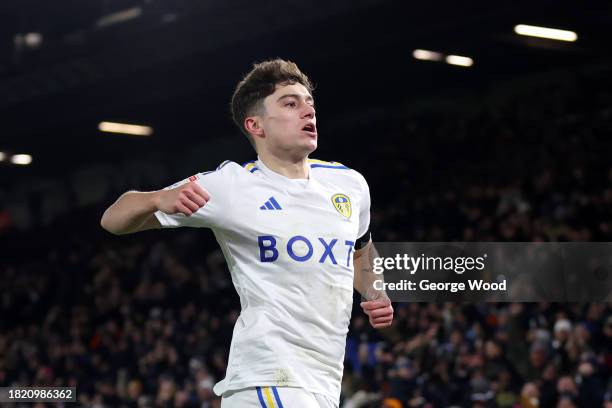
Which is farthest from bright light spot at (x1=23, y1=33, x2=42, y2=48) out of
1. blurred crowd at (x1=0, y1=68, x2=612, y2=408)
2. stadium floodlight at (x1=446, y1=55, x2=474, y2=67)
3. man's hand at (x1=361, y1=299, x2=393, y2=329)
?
man's hand at (x1=361, y1=299, x2=393, y2=329)

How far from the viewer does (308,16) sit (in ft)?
56.0

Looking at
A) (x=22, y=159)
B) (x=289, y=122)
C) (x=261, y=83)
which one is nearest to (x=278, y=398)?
(x=289, y=122)

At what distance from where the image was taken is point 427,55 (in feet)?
66.5

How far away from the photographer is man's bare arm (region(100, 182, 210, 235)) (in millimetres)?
4211

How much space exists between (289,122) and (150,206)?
2.40 ft

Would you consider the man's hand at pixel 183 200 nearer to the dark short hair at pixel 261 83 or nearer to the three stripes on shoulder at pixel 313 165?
the three stripes on shoulder at pixel 313 165

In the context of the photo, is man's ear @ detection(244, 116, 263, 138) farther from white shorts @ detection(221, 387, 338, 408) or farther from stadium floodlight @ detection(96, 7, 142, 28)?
stadium floodlight @ detection(96, 7, 142, 28)

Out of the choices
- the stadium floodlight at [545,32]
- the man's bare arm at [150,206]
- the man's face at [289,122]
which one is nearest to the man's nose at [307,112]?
the man's face at [289,122]

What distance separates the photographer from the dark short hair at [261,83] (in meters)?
4.69

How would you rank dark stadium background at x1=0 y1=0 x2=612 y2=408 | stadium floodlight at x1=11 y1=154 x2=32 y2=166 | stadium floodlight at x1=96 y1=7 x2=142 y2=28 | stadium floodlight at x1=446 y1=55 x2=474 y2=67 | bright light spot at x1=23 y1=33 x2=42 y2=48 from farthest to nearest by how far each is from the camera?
stadium floodlight at x1=11 y1=154 x2=32 y2=166 < stadium floodlight at x1=446 y1=55 x2=474 y2=67 < bright light spot at x1=23 y1=33 x2=42 y2=48 < stadium floodlight at x1=96 y1=7 x2=142 y2=28 < dark stadium background at x1=0 y1=0 x2=612 y2=408

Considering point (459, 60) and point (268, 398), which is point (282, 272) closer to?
point (268, 398)

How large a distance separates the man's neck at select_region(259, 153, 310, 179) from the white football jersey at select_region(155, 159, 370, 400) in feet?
0.23

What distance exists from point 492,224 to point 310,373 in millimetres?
12025

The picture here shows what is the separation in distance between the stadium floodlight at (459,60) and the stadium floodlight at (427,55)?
21cm
